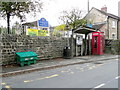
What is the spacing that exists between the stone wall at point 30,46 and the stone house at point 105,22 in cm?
1543

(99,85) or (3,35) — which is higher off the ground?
(3,35)

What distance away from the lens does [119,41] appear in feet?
57.8

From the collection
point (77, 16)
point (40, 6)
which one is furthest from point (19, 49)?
point (77, 16)

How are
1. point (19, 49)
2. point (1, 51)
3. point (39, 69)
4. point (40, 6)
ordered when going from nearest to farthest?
point (39, 69) → point (1, 51) → point (19, 49) → point (40, 6)

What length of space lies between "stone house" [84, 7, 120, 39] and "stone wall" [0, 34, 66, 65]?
15426 millimetres

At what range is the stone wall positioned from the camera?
27.7 ft

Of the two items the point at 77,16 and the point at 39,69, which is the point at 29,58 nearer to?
→ the point at 39,69

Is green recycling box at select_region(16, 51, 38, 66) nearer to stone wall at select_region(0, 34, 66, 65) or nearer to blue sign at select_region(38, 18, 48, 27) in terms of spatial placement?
stone wall at select_region(0, 34, 66, 65)

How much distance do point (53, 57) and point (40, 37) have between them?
2430 mm

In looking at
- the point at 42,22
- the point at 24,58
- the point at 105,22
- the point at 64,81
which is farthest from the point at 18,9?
the point at 105,22

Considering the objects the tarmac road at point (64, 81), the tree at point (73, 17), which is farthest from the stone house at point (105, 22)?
the tarmac road at point (64, 81)

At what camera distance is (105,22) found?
25.0 m

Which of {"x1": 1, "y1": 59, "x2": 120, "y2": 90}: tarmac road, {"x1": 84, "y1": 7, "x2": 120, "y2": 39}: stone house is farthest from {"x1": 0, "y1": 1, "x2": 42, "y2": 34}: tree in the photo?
{"x1": 84, "y1": 7, "x2": 120, "y2": 39}: stone house

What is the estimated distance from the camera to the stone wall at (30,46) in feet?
27.7
